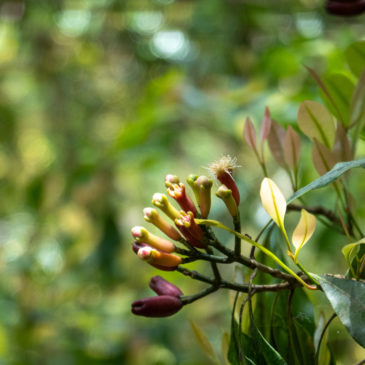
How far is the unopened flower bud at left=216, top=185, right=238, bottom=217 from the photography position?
297mm

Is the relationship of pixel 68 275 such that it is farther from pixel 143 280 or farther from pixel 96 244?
pixel 143 280

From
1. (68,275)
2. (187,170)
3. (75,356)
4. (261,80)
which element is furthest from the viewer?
(187,170)

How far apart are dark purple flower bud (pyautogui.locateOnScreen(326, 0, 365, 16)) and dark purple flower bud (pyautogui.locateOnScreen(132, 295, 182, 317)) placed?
0.31 m

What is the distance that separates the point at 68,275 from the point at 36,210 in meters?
0.21

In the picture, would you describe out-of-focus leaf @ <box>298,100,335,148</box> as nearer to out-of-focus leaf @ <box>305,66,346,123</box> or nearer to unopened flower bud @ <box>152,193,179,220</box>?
out-of-focus leaf @ <box>305,66,346,123</box>

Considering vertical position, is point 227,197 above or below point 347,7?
below

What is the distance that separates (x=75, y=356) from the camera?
1107 mm

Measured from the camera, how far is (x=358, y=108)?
38 centimetres

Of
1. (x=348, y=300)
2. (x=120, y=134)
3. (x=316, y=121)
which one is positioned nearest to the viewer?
(x=348, y=300)

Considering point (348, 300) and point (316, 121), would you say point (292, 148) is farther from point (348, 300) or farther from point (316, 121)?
point (348, 300)

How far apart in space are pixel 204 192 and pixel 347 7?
0.87 feet

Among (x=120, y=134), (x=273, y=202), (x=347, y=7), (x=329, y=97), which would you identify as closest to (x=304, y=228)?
(x=273, y=202)

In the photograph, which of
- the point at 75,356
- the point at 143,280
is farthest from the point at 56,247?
the point at 75,356

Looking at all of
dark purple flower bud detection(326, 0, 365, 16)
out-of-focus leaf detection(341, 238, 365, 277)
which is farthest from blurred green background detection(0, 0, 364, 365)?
out-of-focus leaf detection(341, 238, 365, 277)
